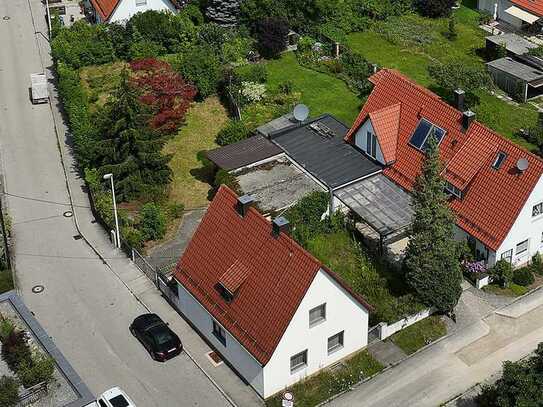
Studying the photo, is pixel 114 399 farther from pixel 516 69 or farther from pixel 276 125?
pixel 516 69

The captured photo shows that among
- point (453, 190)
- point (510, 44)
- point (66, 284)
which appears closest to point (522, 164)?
point (453, 190)

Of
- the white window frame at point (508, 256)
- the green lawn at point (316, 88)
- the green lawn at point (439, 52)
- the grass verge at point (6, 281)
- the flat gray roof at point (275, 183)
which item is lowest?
the grass verge at point (6, 281)

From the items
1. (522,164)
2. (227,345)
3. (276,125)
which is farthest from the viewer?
(276,125)

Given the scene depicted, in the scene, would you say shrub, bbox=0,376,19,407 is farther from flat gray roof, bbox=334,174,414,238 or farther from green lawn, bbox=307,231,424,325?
flat gray roof, bbox=334,174,414,238

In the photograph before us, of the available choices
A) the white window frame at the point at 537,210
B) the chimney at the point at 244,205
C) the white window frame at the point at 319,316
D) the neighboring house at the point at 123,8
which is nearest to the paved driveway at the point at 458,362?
the white window frame at the point at 319,316

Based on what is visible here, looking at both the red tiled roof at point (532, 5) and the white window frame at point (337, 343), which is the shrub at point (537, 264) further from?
the red tiled roof at point (532, 5)

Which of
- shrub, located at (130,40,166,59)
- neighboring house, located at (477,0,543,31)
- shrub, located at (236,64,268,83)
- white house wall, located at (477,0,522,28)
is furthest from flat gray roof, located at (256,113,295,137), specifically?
white house wall, located at (477,0,522,28)
